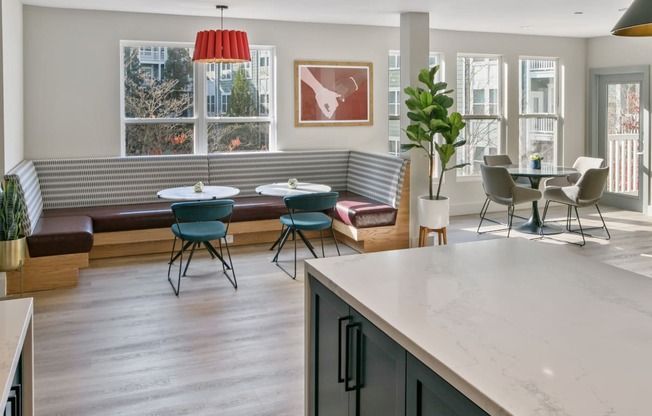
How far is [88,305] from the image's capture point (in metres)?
4.61

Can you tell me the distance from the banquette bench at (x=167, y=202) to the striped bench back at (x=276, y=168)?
0.01 meters

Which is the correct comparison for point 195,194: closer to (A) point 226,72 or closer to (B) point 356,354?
(A) point 226,72

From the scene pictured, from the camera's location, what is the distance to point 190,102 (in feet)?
23.0

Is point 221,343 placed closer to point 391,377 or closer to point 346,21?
point 391,377

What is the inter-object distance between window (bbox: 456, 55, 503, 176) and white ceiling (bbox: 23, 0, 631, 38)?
0.81 meters

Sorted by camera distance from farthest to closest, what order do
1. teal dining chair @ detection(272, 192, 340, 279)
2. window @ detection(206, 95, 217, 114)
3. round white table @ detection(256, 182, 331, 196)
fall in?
window @ detection(206, 95, 217, 114), round white table @ detection(256, 182, 331, 196), teal dining chair @ detection(272, 192, 340, 279)

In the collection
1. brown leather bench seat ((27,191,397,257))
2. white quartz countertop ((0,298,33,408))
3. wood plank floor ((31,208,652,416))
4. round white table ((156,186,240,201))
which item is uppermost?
round white table ((156,186,240,201))

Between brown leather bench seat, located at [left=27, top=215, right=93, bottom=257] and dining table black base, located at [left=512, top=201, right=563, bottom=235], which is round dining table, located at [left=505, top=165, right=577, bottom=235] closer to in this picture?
dining table black base, located at [left=512, top=201, right=563, bottom=235]

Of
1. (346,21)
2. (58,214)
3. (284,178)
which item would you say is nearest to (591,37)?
(346,21)

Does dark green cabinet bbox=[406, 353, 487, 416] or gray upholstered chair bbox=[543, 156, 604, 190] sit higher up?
gray upholstered chair bbox=[543, 156, 604, 190]

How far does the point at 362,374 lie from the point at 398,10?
5.29 meters

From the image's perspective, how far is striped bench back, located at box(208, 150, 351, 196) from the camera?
693 cm

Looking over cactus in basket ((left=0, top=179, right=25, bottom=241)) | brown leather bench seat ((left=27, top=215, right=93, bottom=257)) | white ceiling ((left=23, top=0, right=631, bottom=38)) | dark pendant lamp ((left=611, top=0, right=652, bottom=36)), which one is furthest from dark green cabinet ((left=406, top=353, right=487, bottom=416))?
white ceiling ((left=23, top=0, right=631, bottom=38))

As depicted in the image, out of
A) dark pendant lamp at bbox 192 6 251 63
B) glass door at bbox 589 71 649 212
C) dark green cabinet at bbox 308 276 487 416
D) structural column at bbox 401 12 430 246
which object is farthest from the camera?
glass door at bbox 589 71 649 212
